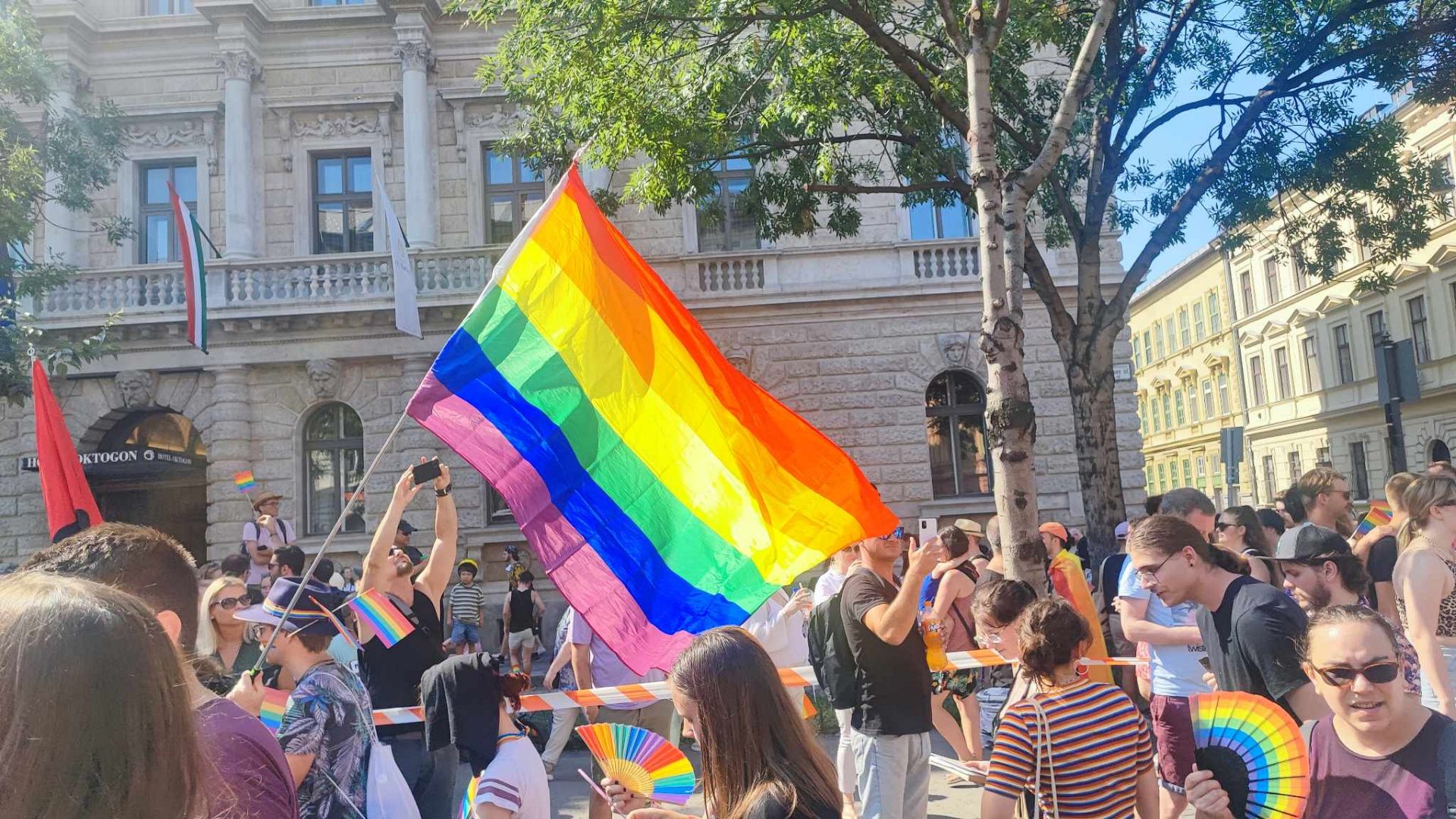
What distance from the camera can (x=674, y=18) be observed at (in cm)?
977

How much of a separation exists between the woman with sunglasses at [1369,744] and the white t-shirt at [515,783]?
2.06m

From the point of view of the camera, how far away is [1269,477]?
48.6 metres

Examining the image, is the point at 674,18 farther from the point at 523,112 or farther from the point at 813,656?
the point at 523,112

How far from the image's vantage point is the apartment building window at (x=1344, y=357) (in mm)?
41156

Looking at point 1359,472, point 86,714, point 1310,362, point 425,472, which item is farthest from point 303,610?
point 1310,362

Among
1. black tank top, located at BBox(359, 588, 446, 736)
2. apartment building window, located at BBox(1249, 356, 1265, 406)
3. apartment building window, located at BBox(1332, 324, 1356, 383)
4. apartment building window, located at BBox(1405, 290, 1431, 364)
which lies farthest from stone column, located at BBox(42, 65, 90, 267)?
→ apartment building window, located at BBox(1249, 356, 1265, 406)

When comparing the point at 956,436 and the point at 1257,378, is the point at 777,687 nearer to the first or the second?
the point at 956,436

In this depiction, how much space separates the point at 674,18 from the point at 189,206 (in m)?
13.7

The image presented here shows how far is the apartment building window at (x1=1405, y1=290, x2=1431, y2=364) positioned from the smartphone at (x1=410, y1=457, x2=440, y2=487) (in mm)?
39550

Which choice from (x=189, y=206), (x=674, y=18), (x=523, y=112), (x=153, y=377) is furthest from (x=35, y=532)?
(x=674, y=18)

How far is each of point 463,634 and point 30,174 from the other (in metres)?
8.02

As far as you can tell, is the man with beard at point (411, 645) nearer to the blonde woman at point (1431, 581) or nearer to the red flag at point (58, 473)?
the blonde woman at point (1431, 581)

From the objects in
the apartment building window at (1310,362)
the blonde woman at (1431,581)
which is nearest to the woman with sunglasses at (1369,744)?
the blonde woman at (1431,581)

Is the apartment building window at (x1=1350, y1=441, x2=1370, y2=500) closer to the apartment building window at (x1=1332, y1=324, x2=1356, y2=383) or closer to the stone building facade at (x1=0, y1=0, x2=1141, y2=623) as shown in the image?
the apartment building window at (x1=1332, y1=324, x2=1356, y2=383)
